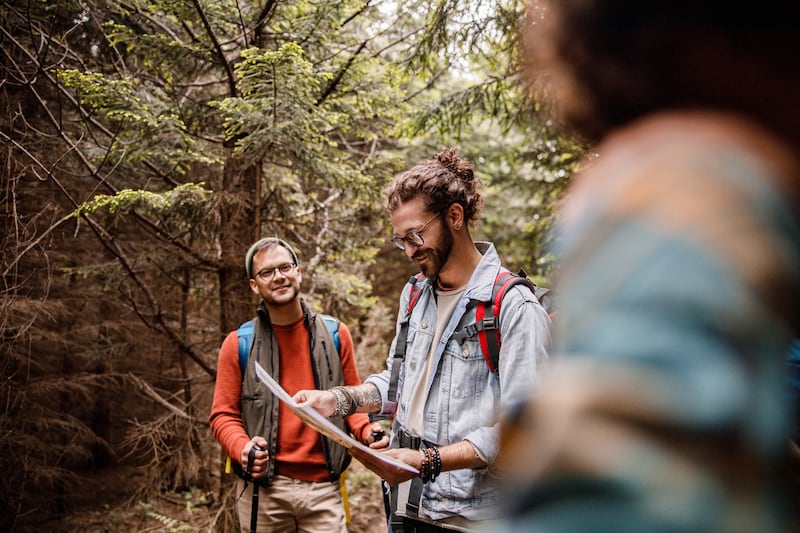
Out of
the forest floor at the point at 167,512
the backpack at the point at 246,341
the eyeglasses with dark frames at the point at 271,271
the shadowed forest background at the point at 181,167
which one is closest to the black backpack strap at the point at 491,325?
the backpack at the point at 246,341

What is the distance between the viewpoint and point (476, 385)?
2.52 metres

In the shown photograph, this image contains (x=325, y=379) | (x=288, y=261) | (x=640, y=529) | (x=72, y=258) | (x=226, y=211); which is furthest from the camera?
(x=72, y=258)

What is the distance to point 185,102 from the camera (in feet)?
20.6

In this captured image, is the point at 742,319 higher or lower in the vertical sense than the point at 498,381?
higher

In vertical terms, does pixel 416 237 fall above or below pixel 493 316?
above

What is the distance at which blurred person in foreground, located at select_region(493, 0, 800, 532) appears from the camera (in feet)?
1.52

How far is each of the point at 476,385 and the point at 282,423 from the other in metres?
2.11

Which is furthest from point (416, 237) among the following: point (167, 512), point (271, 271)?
point (167, 512)

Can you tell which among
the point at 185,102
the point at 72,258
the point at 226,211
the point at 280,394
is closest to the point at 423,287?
the point at 280,394

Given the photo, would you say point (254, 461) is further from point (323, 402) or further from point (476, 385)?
point (476, 385)

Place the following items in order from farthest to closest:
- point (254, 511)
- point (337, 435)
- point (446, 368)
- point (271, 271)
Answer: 1. point (271, 271)
2. point (254, 511)
3. point (446, 368)
4. point (337, 435)

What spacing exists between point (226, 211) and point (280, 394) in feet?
12.3

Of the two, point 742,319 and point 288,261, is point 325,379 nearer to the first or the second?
point 288,261

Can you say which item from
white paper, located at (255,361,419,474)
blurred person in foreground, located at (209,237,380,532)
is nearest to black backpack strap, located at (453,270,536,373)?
white paper, located at (255,361,419,474)
